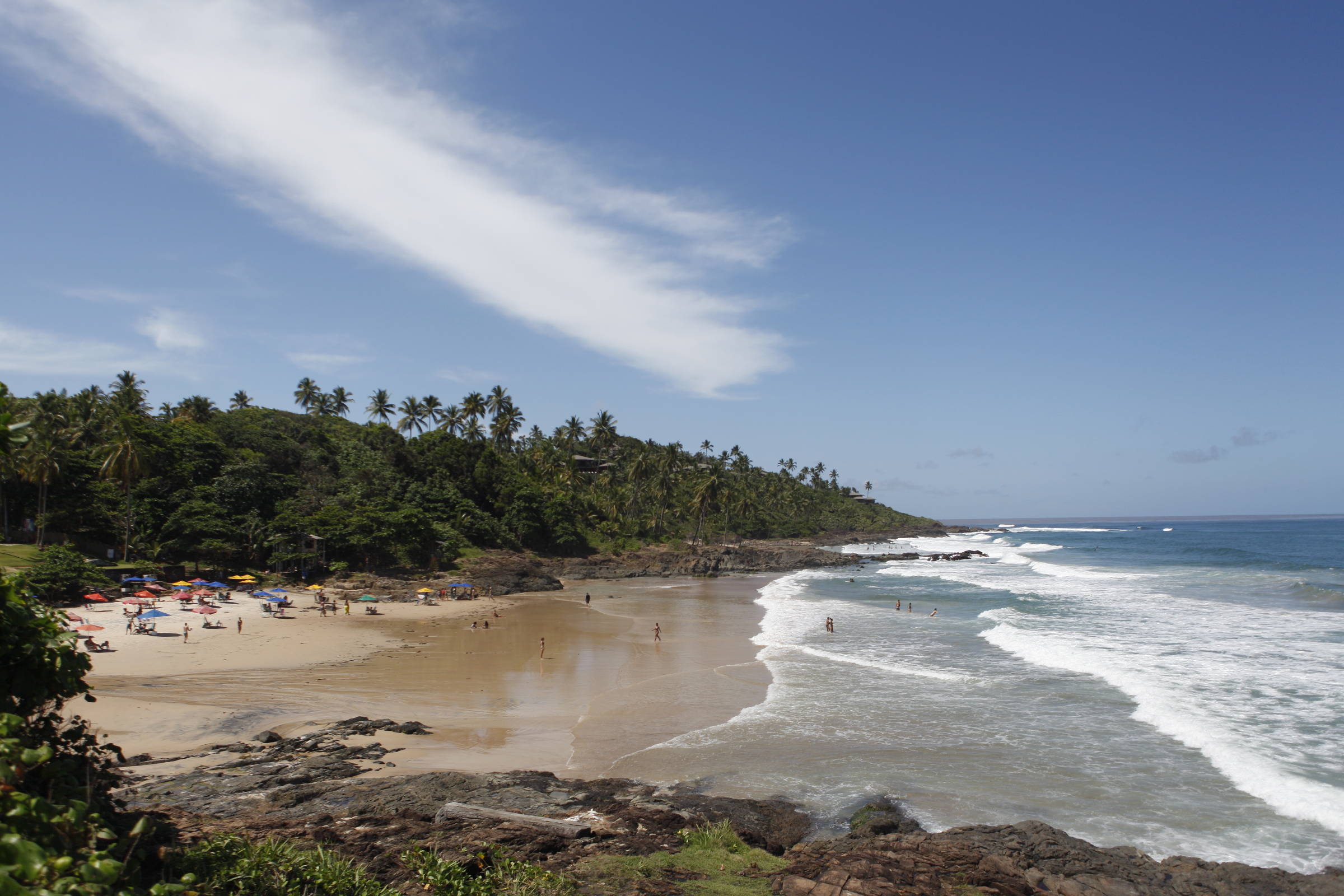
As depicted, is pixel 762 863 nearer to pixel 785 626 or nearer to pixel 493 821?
pixel 493 821

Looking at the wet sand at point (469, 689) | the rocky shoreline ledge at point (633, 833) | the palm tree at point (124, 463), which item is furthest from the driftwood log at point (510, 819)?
the palm tree at point (124, 463)

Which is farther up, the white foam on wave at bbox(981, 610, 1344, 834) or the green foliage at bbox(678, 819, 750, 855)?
the green foliage at bbox(678, 819, 750, 855)

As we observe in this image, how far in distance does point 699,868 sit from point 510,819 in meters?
2.64

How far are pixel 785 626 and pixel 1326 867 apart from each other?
23.7 meters

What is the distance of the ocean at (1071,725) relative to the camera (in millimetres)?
11969

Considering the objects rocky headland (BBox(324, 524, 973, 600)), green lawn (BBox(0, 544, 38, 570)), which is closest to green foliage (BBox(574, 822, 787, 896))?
green lawn (BBox(0, 544, 38, 570))

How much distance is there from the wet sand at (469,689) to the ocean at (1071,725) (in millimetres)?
1635

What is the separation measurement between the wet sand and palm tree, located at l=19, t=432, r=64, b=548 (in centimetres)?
1850

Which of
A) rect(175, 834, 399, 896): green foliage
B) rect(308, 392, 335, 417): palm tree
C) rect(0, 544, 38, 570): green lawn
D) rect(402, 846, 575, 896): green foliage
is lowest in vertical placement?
rect(402, 846, 575, 896): green foliage

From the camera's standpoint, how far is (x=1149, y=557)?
71.1 m

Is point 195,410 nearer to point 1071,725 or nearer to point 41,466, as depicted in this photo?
point 41,466

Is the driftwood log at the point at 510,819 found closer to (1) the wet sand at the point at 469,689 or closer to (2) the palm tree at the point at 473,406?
(1) the wet sand at the point at 469,689

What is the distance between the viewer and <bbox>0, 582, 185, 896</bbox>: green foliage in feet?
9.64

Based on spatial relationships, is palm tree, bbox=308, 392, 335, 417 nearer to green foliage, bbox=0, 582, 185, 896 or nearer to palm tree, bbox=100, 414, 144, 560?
palm tree, bbox=100, 414, 144, 560
